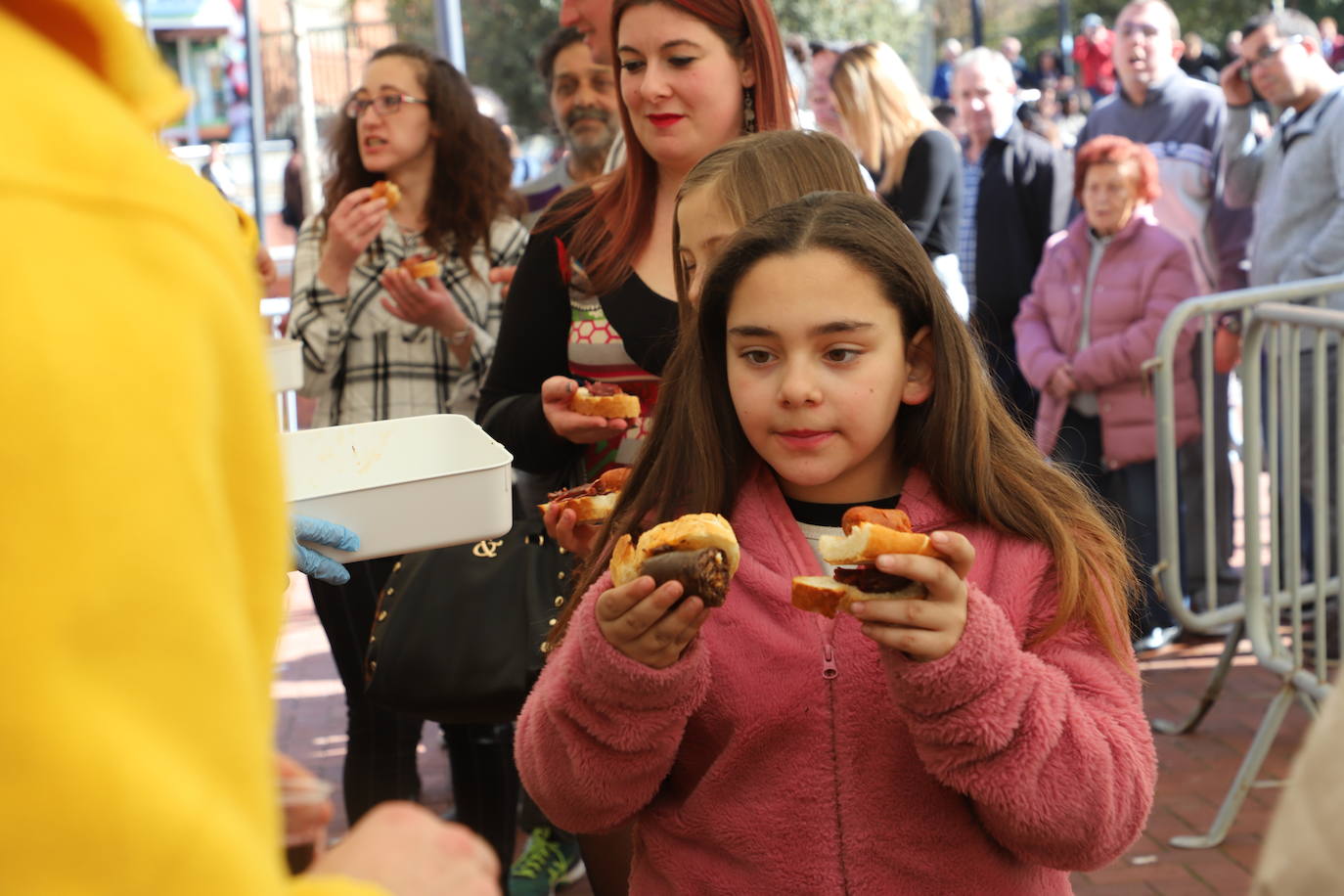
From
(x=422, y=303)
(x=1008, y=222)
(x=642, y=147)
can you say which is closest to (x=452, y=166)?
(x=422, y=303)

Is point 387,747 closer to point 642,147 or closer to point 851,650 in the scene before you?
point 642,147

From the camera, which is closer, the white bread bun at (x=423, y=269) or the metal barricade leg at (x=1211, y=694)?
the white bread bun at (x=423, y=269)

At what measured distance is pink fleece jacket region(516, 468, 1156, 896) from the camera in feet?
5.93

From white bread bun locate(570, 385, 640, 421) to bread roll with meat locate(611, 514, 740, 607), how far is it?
2.87 ft

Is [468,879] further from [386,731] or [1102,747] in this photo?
[386,731]

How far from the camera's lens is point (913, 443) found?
2.13m

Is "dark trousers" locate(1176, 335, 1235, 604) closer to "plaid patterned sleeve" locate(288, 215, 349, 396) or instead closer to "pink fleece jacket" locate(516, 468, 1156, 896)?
"plaid patterned sleeve" locate(288, 215, 349, 396)

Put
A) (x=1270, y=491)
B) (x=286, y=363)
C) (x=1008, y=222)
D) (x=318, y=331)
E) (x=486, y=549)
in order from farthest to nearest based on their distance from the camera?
1. (x=1008, y=222)
2. (x=1270, y=491)
3. (x=318, y=331)
4. (x=286, y=363)
5. (x=486, y=549)

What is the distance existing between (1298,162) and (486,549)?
15.6 feet

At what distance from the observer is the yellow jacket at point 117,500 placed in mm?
726

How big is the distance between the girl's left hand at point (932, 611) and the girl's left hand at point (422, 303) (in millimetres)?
2342

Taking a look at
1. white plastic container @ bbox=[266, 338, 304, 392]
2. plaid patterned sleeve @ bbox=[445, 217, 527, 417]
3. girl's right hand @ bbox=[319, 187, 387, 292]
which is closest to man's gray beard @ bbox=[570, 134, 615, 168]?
plaid patterned sleeve @ bbox=[445, 217, 527, 417]

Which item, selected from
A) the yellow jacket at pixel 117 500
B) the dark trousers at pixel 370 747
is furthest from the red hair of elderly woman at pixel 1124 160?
the yellow jacket at pixel 117 500

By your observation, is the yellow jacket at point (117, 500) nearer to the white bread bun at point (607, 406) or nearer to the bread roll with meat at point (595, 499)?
the bread roll with meat at point (595, 499)
